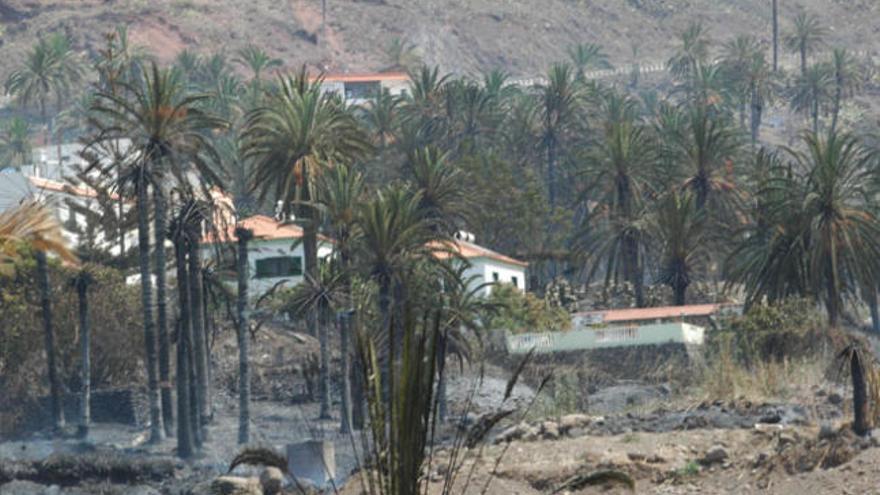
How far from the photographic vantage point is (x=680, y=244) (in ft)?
333

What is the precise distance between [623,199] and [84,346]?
123 feet

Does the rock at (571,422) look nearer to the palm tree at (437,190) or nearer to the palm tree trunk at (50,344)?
the palm tree trunk at (50,344)

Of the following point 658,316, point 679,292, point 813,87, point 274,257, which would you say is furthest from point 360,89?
point 658,316

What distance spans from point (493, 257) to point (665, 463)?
180 feet

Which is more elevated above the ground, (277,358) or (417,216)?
(417,216)

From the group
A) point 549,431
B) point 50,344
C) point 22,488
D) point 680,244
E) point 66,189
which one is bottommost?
point 22,488

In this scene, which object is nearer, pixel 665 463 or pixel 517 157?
pixel 665 463

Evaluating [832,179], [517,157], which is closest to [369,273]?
[832,179]

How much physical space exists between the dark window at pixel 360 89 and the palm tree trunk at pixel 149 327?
311 feet

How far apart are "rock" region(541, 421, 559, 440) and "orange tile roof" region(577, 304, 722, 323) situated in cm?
3589

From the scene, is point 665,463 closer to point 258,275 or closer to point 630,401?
point 630,401

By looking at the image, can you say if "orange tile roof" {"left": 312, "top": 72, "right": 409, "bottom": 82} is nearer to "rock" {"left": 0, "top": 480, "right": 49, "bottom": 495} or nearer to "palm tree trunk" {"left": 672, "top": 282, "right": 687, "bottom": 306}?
"palm tree trunk" {"left": 672, "top": 282, "right": 687, "bottom": 306}

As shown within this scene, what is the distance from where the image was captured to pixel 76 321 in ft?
281

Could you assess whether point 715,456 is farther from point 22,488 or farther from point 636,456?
point 22,488
